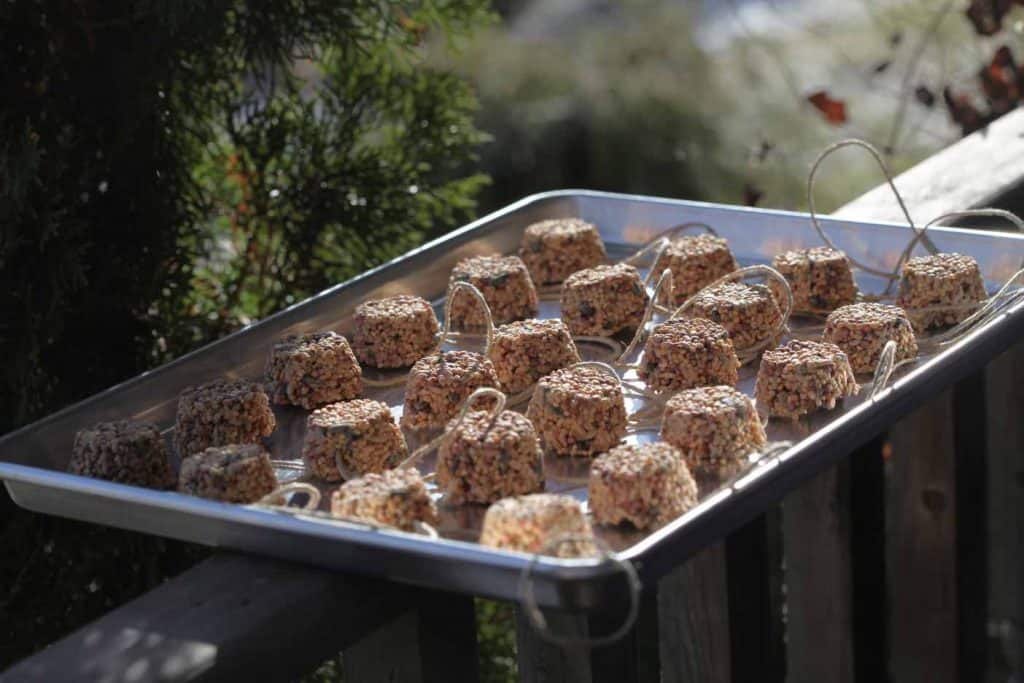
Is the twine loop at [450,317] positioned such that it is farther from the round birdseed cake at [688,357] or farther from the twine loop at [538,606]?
the twine loop at [538,606]

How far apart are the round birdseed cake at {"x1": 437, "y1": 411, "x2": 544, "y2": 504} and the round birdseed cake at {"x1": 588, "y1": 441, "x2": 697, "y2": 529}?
8 cm

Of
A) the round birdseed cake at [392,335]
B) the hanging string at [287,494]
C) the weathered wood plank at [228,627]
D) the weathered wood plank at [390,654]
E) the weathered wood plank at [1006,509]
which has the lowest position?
the weathered wood plank at [1006,509]

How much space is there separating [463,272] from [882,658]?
0.83m

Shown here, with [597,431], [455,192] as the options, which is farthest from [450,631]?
[455,192]

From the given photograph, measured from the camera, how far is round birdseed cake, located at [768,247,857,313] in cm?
213

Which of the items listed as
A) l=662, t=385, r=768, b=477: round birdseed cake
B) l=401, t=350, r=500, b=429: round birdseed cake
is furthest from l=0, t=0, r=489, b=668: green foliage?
l=662, t=385, r=768, b=477: round birdseed cake

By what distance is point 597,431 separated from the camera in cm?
176

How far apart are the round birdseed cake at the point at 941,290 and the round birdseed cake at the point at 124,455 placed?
0.95m

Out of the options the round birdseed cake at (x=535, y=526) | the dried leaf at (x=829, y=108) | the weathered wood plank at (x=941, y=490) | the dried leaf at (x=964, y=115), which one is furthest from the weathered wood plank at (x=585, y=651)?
the dried leaf at (x=964, y=115)

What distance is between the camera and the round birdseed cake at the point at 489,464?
61.5 inches

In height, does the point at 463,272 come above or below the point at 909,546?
above

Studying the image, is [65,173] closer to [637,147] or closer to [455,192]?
[455,192]

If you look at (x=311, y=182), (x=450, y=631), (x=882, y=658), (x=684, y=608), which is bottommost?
(x=882, y=658)

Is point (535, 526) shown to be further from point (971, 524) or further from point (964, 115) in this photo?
point (964, 115)
